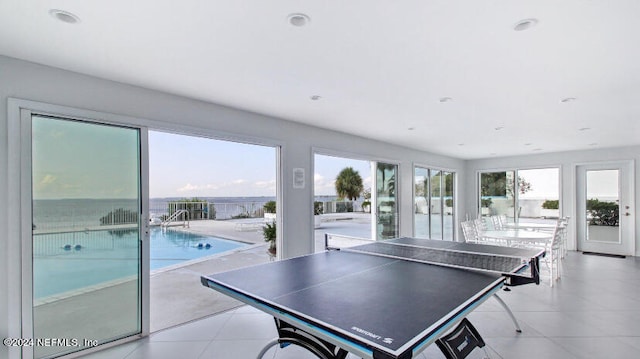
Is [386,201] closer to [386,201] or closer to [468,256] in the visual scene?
[386,201]

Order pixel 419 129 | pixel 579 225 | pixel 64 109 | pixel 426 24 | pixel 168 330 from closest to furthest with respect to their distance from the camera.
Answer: pixel 426 24 → pixel 64 109 → pixel 168 330 → pixel 419 129 → pixel 579 225

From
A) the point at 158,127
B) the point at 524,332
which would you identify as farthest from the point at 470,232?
the point at 158,127

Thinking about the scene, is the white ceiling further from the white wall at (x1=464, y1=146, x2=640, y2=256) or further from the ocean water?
the white wall at (x1=464, y1=146, x2=640, y2=256)

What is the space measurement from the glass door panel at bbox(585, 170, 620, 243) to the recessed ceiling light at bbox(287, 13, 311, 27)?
26.8 feet

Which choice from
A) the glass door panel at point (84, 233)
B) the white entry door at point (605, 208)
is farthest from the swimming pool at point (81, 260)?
the white entry door at point (605, 208)

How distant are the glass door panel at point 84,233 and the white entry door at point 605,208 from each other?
28.8ft

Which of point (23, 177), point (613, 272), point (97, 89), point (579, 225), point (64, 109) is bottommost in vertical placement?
point (613, 272)

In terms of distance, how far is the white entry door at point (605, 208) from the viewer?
6.67m

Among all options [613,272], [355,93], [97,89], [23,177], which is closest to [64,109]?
[97,89]

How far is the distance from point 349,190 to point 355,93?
1011 centimetres

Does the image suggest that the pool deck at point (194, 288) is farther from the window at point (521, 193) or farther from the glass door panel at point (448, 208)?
the window at point (521, 193)

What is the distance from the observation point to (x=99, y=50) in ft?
7.06

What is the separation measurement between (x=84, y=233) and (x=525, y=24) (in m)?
3.57

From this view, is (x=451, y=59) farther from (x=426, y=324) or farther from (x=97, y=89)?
(x=97, y=89)
